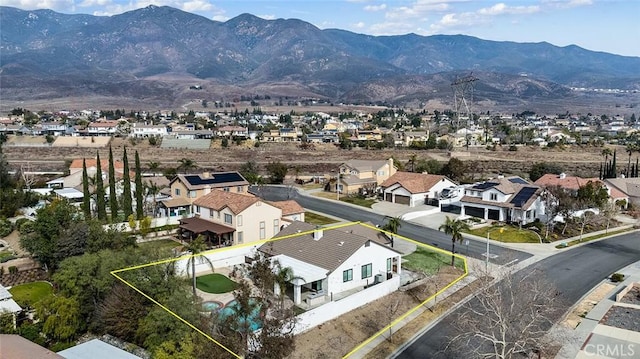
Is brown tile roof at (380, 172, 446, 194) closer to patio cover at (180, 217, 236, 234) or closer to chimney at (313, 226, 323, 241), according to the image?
patio cover at (180, 217, 236, 234)

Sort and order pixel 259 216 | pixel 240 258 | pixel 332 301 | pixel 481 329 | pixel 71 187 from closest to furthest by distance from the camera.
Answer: pixel 481 329, pixel 332 301, pixel 240 258, pixel 259 216, pixel 71 187

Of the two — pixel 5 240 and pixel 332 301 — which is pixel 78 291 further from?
pixel 5 240

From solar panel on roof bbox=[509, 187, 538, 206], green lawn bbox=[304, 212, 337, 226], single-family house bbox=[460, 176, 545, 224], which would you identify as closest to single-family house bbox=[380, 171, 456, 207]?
single-family house bbox=[460, 176, 545, 224]

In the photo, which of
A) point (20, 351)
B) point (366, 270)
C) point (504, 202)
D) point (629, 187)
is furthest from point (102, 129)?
point (20, 351)

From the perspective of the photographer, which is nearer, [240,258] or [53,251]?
[53,251]

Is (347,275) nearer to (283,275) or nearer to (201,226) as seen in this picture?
(283,275)

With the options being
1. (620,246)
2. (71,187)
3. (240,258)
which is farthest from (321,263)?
(71,187)
